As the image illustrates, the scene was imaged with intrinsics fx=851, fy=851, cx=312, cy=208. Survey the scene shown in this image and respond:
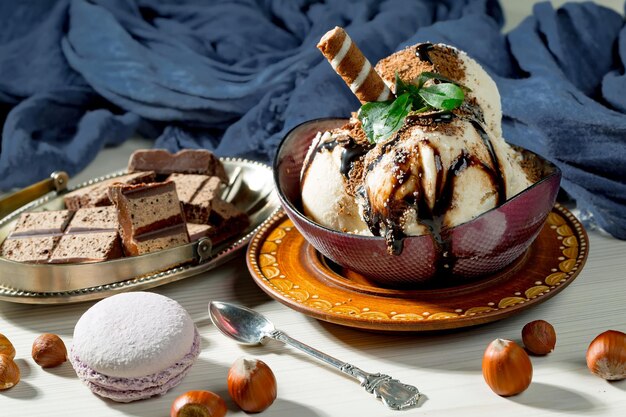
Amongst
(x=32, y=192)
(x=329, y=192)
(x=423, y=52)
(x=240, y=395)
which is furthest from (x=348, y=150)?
(x=32, y=192)

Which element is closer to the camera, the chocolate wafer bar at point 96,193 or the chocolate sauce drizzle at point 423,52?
the chocolate sauce drizzle at point 423,52

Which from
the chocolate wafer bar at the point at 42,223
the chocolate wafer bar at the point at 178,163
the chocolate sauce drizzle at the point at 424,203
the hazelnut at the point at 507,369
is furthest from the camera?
the chocolate wafer bar at the point at 178,163

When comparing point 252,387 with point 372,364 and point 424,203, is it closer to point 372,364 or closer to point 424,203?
point 372,364

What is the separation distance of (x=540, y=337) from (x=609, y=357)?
0.31ft

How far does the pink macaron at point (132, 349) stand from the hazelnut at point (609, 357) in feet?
1.71

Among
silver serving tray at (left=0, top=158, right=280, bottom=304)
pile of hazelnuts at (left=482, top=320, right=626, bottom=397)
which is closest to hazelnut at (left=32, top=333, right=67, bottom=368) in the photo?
silver serving tray at (left=0, top=158, right=280, bottom=304)

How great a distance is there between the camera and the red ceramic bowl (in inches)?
45.5

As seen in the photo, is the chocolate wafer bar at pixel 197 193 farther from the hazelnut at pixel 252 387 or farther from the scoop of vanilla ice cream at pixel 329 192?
the hazelnut at pixel 252 387

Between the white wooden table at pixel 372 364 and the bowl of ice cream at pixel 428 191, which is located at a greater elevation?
the bowl of ice cream at pixel 428 191

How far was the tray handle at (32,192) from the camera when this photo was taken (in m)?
A: 1.68

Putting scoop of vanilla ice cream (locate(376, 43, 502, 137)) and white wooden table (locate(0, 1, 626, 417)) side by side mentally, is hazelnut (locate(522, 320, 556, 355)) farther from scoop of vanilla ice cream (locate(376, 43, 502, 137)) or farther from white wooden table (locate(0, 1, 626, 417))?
scoop of vanilla ice cream (locate(376, 43, 502, 137))

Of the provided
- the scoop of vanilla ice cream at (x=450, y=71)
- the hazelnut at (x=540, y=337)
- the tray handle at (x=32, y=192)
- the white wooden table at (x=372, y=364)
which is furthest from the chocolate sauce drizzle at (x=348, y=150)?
the tray handle at (x=32, y=192)

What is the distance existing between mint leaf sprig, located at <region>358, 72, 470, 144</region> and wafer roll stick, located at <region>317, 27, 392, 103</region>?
0.08ft

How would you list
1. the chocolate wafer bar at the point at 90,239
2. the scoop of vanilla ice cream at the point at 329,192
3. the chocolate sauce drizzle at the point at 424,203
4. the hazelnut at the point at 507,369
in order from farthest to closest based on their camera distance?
the chocolate wafer bar at the point at 90,239, the scoop of vanilla ice cream at the point at 329,192, the chocolate sauce drizzle at the point at 424,203, the hazelnut at the point at 507,369
